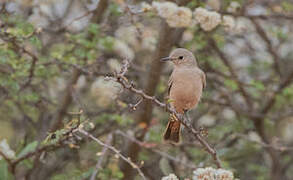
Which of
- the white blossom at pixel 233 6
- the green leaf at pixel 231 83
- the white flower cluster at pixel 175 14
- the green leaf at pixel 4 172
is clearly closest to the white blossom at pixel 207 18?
the white flower cluster at pixel 175 14

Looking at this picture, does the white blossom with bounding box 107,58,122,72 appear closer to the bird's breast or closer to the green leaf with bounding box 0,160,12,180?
the bird's breast

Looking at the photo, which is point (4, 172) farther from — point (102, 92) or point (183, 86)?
point (102, 92)

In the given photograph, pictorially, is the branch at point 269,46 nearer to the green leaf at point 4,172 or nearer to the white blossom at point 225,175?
the white blossom at point 225,175

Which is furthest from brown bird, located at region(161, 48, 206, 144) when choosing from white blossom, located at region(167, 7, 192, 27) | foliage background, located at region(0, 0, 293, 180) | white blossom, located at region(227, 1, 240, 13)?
white blossom, located at region(227, 1, 240, 13)

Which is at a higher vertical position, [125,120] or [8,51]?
[8,51]

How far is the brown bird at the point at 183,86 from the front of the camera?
4.38 meters

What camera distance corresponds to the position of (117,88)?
407 cm

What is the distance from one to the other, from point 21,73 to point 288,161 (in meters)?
4.32

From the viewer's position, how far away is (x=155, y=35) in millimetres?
5965

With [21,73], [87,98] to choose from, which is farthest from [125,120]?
[87,98]

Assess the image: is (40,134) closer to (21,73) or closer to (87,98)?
(21,73)

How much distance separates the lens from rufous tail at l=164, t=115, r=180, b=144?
14.2 feet

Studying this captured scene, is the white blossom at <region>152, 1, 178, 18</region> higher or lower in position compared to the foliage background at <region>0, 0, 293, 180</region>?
higher

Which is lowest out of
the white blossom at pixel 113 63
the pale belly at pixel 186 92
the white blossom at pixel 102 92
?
the white blossom at pixel 102 92
